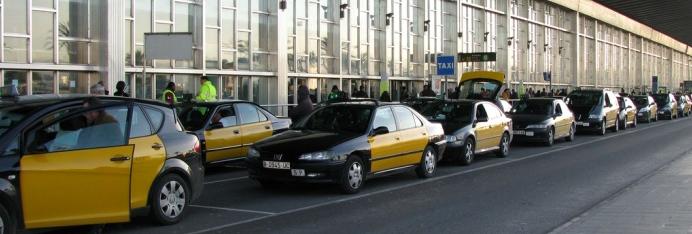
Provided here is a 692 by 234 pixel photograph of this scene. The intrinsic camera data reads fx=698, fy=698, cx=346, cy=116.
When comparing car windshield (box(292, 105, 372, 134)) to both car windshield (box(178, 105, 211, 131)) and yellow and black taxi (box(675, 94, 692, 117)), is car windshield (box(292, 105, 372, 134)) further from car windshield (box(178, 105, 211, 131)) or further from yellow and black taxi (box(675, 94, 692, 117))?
yellow and black taxi (box(675, 94, 692, 117))

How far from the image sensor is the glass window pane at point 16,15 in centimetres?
1620

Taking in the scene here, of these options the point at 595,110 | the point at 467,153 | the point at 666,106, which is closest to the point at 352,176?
the point at 467,153

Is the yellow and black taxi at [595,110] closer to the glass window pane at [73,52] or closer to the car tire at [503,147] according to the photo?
the car tire at [503,147]

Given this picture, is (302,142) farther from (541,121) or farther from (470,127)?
(541,121)

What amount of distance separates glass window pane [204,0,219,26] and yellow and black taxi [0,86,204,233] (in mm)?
13957

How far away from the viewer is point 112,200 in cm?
728

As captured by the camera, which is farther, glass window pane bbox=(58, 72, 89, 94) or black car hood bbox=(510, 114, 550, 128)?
black car hood bbox=(510, 114, 550, 128)

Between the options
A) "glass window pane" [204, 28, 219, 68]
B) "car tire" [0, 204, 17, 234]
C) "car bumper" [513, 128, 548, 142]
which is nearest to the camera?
"car tire" [0, 204, 17, 234]

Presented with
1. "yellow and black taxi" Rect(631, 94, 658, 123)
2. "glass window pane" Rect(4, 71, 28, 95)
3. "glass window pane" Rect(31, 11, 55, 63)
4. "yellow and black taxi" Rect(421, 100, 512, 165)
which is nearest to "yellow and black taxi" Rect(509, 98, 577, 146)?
"yellow and black taxi" Rect(421, 100, 512, 165)

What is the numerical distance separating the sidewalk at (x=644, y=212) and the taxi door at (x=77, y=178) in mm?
4709

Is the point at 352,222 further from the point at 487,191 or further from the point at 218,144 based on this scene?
the point at 218,144

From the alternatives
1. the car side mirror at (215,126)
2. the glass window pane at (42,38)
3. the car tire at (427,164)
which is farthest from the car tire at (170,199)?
the glass window pane at (42,38)

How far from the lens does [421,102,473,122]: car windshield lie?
15.9m

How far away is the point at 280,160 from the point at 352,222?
2.20 metres
